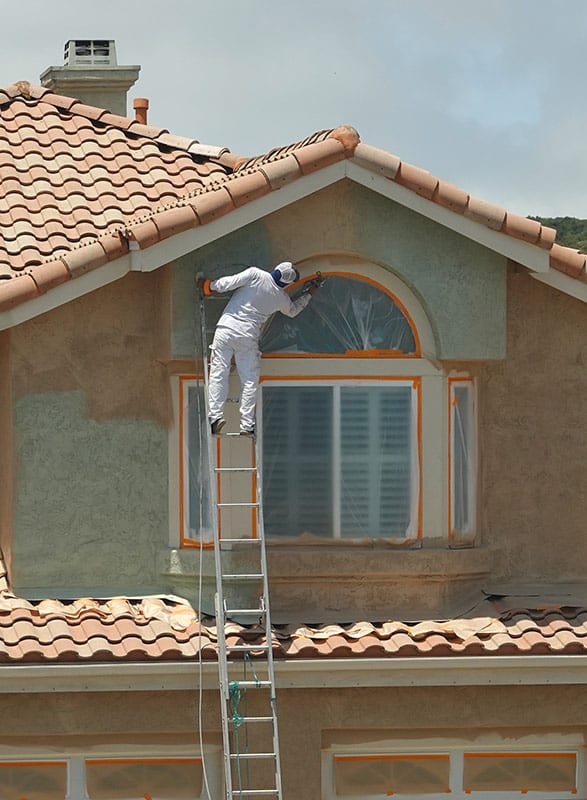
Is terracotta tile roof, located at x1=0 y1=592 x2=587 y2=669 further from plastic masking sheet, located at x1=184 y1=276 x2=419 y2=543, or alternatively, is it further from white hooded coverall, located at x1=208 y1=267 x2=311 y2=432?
white hooded coverall, located at x1=208 y1=267 x2=311 y2=432

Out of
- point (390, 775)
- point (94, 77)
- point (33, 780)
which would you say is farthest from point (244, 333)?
point (94, 77)

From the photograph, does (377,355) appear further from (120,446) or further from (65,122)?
(65,122)

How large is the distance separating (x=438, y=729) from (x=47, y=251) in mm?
6087

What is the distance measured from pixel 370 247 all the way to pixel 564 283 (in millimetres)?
1971

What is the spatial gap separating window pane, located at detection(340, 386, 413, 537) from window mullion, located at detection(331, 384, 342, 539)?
0.04 meters

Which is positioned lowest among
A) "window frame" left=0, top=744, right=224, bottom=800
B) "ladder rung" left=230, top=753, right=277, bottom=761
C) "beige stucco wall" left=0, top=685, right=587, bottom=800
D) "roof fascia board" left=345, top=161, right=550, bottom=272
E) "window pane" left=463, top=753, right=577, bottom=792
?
"window pane" left=463, top=753, right=577, bottom=792

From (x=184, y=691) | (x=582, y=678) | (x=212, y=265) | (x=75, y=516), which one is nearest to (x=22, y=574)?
(x=75, y=516)

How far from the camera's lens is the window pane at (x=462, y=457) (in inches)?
818

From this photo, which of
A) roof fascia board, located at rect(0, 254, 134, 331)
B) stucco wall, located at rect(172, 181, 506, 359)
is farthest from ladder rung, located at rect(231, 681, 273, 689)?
roof fascia board, located at rect(0, 254, 134, 331)

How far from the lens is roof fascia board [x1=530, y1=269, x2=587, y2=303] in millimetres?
20703

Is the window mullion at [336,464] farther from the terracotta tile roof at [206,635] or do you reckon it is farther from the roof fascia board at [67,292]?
the roof fascia board at [67,292]

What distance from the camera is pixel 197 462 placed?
20578 mm

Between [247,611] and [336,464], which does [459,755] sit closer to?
[247,611]

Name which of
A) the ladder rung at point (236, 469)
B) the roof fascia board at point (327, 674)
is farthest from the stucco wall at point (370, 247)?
the roof fascia board at point (327, 674)
